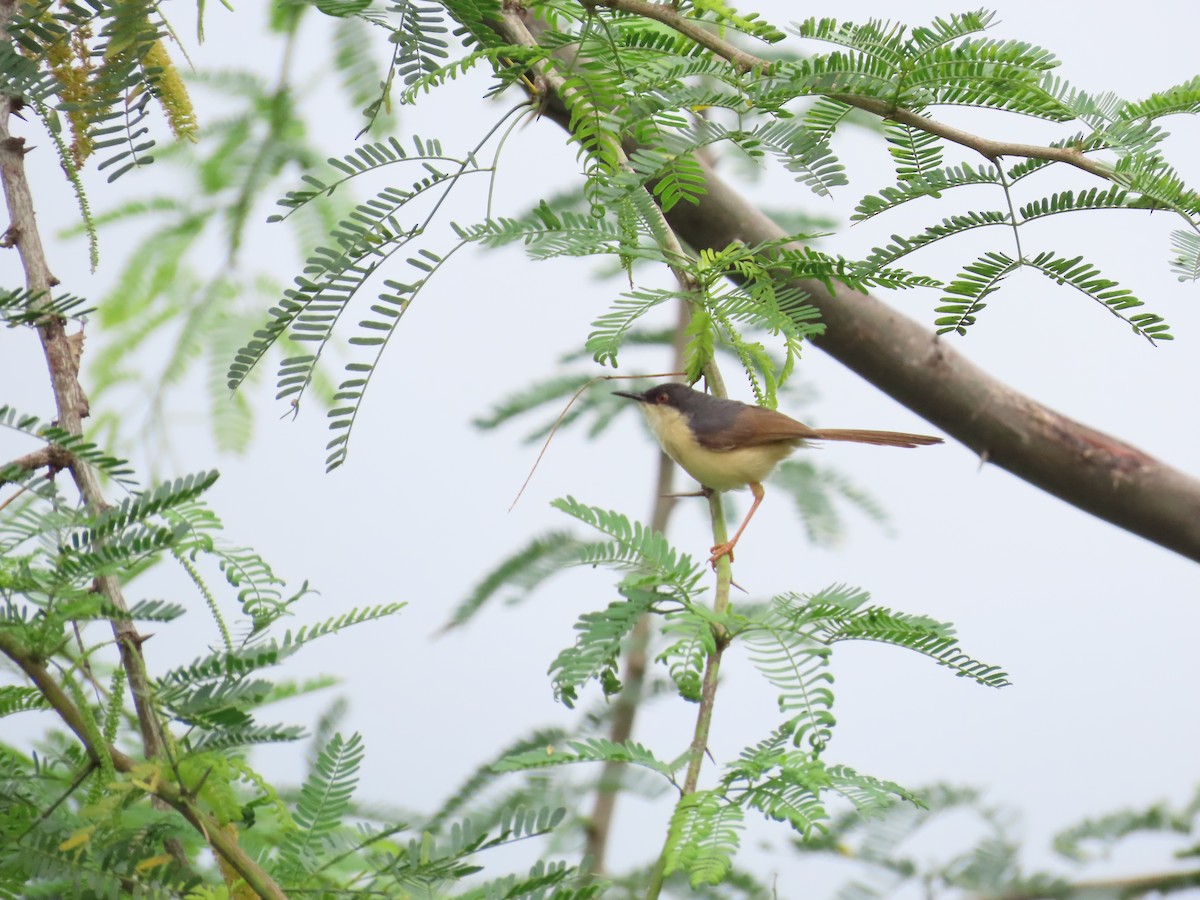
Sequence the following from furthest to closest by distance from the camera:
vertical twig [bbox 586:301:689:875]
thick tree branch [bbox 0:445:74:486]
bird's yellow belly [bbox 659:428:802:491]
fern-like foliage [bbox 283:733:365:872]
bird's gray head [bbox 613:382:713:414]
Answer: vertical twig [bbox 586:301:689:875] < bird's gray head [bbox 613:382:713:414] < bird's yellow belly [bbox 659:428:802:491] < fern-like foliage [bbox 283:733:365:872] < thick tree branch [bbox 0:445:74:486]

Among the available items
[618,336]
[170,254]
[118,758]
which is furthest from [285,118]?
[118,758]

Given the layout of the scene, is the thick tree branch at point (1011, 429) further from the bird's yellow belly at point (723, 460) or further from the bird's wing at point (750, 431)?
the bird's yellow belly at point (723, 460)

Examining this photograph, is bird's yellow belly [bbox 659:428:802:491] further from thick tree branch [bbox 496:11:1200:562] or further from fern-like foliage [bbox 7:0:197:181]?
fern-like foliage [bbox 7:0:197:181]

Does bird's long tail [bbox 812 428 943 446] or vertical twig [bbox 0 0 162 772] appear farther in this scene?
bird's long tail [bbox 812 428 943 446]

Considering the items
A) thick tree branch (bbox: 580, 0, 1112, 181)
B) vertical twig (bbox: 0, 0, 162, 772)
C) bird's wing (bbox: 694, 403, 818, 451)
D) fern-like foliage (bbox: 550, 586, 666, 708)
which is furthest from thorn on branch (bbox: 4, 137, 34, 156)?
bird's wing (bbox: 694, 403, 818, 451)

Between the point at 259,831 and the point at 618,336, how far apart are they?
43.6 inches

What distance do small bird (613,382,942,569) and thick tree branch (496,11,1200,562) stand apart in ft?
0.54

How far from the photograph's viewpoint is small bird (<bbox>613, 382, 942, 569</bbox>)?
2887 mm

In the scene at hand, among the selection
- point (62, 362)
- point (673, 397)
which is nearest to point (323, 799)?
point (62, 362)

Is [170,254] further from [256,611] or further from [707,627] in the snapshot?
[707,627]

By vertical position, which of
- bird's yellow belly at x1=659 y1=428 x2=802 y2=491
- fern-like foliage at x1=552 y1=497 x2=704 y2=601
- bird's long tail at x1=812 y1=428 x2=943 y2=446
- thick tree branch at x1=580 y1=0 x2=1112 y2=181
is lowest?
fern-like foliage at x1=552 y1=497 x2=704 y2=601

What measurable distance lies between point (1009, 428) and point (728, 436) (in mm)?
740

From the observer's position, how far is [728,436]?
9.70ft

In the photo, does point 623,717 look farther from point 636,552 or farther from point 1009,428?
point 636,552
